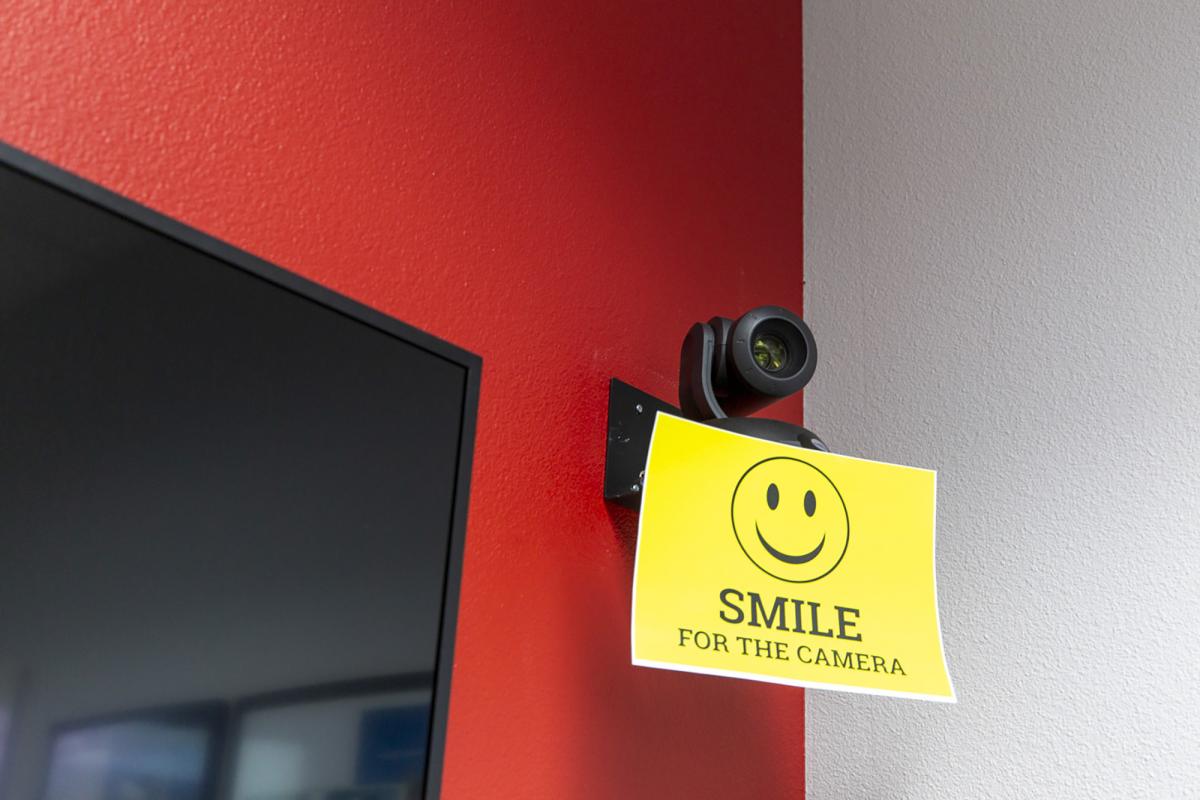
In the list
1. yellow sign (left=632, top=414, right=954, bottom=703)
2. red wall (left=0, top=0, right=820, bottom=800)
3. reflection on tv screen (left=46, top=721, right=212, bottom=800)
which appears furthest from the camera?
yellow sign (left=632, top=414, right=954, bottom=703)

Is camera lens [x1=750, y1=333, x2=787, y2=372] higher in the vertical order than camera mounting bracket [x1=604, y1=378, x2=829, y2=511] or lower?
higher

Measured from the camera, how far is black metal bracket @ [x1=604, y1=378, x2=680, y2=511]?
45.6 inches

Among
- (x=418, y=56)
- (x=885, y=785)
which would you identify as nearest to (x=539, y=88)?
(x=418, y=56)

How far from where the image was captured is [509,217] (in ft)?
3.64

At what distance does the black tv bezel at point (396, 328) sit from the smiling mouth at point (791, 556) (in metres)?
0.29

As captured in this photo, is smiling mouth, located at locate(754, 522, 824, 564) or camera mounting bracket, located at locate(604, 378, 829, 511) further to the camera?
camera mounting bracket, located at locate(604, 378, 829, 511)

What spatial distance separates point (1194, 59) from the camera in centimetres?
135

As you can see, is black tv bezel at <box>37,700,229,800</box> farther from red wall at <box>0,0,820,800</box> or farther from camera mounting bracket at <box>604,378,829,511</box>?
camera mounting bracket at <box>604,378,829,511</box>

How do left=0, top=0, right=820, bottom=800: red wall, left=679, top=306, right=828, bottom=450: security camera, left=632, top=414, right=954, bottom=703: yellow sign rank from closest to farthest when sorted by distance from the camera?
left=0, top=0, right=820, bottom=800: red wall → left=632, top=414, right=954, bottom=703: yellow sign → left=679, top=306, right=828, bottom=450: security camera

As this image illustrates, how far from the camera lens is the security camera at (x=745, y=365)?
1.14m

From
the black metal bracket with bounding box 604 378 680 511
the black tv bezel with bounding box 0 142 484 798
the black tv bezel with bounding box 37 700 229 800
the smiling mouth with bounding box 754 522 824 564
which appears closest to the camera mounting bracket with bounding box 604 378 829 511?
the black metal bracket with bounding box 604 378 680 511

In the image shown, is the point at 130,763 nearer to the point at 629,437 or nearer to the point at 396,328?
the point at 396,328

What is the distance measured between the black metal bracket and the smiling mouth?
0.60ft

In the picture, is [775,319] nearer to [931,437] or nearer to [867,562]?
[867,562]
